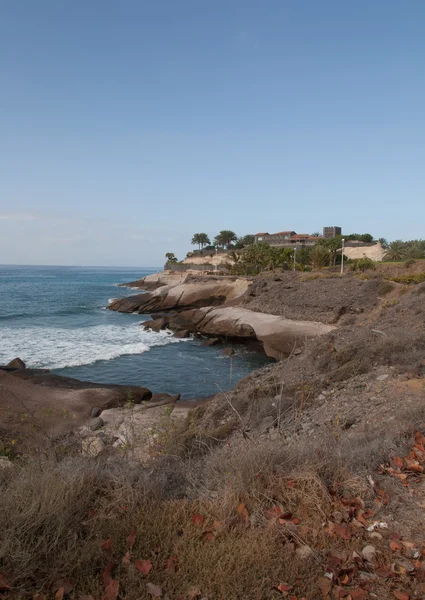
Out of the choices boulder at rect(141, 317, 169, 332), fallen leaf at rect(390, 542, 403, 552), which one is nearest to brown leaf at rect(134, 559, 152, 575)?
fallen leaf at rect(390, 542, 403, 552)

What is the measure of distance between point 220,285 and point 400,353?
110 ft

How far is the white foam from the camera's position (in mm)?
22125

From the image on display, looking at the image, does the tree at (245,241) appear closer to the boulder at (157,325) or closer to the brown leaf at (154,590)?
the boulder at (157,325)

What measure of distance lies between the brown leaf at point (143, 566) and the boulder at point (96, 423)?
356 inches

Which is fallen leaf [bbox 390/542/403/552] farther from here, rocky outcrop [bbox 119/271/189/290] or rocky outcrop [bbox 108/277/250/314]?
rocky outcrop [bbox 119/271/189/290]

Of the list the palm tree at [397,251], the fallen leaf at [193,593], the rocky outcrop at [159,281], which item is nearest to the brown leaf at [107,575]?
the fallen leaf at [193,593]

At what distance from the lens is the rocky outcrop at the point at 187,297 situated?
139 feet

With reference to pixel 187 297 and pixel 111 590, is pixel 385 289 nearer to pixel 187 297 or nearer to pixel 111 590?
pixel 187 297

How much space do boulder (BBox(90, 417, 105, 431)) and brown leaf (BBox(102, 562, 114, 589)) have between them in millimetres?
8977

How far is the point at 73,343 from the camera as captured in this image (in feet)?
87.8

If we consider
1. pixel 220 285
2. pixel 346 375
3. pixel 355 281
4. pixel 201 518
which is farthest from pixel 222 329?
pixel 201 518

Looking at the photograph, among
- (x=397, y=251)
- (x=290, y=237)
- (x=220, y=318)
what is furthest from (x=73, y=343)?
(x=290, y=237)

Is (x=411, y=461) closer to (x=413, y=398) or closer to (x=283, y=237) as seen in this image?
(x=413, y=398)

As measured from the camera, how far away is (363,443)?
18.5 feet
